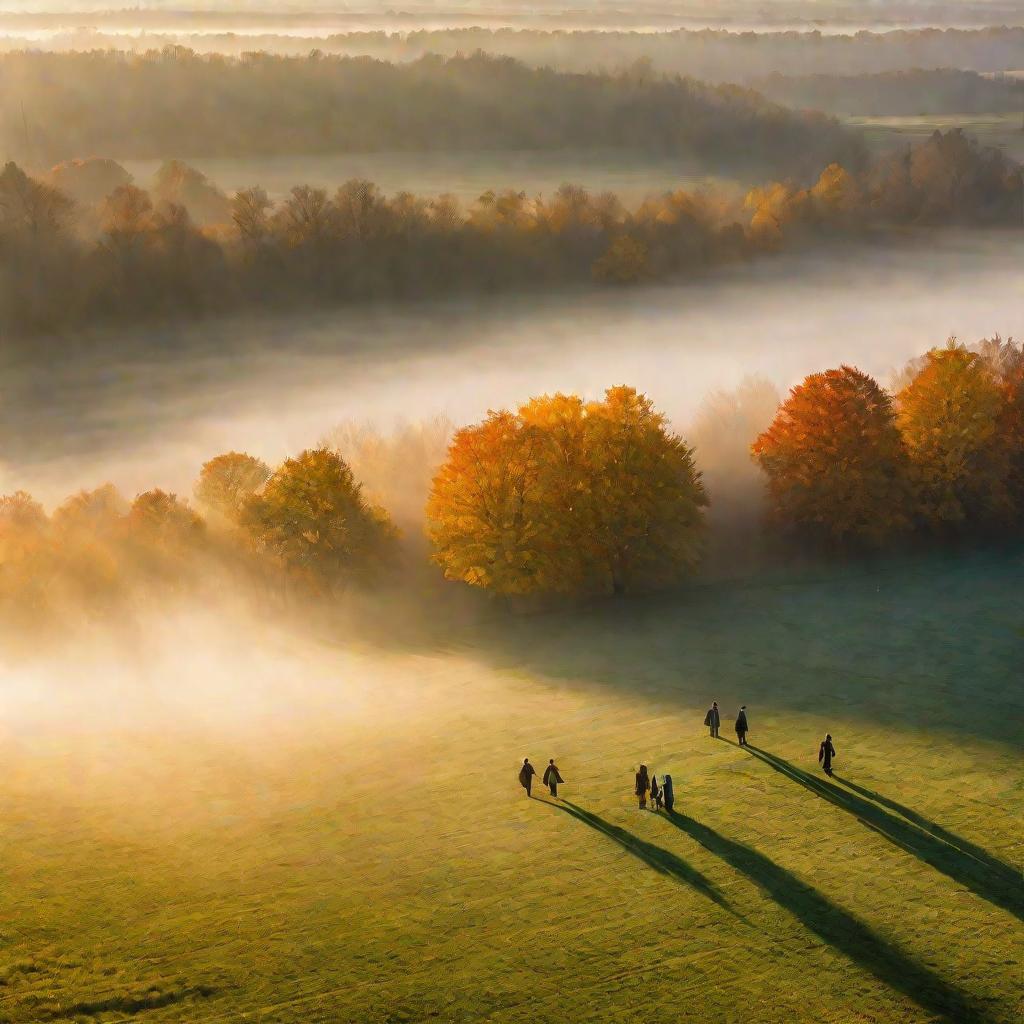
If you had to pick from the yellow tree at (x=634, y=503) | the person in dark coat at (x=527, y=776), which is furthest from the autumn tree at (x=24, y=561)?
the person in dark coat at (x=527, y=776)

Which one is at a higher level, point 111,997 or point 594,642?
point 594,642

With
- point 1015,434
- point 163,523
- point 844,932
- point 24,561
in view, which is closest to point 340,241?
point 163,523

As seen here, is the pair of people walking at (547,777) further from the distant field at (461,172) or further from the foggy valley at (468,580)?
the distant field at (461,172)

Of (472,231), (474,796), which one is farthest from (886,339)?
(474,796)

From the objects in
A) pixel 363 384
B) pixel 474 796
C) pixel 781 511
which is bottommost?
pixel 474 796

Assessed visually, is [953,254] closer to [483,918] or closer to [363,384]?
[363,384]

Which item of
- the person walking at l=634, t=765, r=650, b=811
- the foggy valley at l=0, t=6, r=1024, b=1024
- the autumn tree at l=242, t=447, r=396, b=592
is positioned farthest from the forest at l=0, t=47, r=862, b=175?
the person walking at l=634, t=765, r=650, b=811

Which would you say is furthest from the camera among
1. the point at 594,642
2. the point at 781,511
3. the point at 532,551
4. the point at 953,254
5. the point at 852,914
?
the point at 953,254

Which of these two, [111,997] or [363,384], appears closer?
[111,997]
